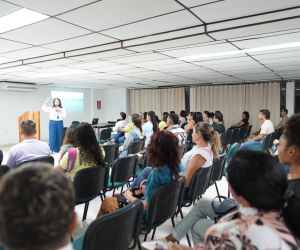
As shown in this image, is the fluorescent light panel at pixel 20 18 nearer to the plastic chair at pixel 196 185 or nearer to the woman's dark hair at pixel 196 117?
the plastic chair at pixel 196 185

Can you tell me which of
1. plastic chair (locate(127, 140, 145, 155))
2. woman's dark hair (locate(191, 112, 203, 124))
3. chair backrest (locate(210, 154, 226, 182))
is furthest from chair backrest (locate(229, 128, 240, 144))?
chair backrest (locate(210, 154, 226, 182))

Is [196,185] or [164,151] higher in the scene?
[164,151]

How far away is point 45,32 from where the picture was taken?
333 cm

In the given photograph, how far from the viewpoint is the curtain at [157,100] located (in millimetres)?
11016

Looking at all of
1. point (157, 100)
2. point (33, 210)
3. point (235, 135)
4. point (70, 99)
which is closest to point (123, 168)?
point (33, 210)

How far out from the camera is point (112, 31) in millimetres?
3352

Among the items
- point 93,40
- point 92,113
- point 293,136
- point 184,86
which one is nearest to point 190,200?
point 293,136

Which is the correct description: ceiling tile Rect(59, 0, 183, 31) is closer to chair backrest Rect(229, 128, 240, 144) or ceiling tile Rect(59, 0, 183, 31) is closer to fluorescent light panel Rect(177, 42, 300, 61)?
fluorescent light panel Rect(177, 42, 300, 61)

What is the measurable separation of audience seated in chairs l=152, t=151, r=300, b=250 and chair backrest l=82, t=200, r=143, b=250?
0.52 meters

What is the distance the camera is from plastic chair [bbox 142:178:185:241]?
2.07 metres

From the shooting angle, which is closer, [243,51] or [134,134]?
[243,51]

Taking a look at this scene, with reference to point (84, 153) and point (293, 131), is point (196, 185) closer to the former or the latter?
point (84, 153)

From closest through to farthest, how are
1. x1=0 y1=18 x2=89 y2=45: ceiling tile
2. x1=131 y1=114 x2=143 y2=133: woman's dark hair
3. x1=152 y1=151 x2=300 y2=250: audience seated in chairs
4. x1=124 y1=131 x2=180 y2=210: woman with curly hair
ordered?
x1=152 y1=151 x2=300 y2=250: audience seated in chairs < x1=124 y1=131 x2=180 y2=210: woman with curly hair < x1=0 y1=18 x2=89 y2=45: ceiling tile < x1=131 y1=114 x2=143 y2=133: woman's dark hair

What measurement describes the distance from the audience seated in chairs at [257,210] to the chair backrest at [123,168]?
7.35ft
